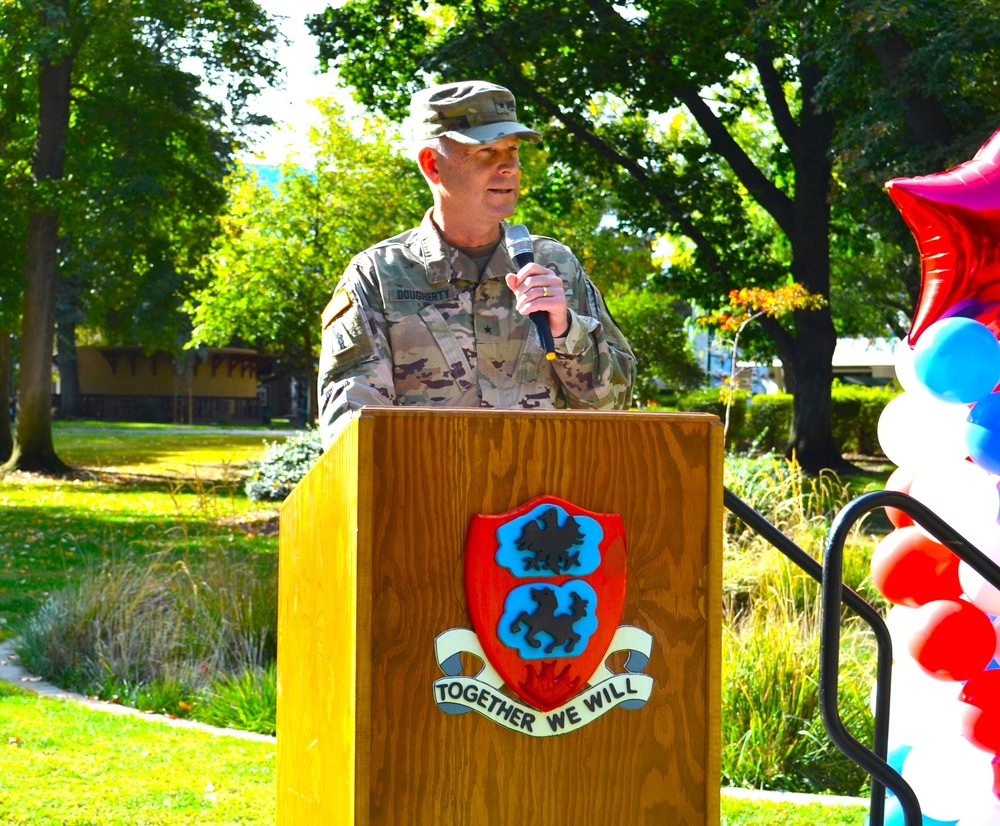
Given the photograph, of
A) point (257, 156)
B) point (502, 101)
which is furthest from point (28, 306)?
point (502, 101)

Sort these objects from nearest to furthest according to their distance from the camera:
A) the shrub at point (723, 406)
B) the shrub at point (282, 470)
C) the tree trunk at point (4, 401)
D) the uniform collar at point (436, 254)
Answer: the uniform collar at point (436, 254)
the shrub at point (282, 470)
the tree trunk at point (4, 401)
the shrub at point (723, 406)

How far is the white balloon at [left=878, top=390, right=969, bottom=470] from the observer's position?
3123 millimetres

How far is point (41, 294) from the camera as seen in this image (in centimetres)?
2186

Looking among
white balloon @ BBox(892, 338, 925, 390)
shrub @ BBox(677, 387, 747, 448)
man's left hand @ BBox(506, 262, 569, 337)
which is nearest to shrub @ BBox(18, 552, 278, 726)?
white balloon @ BBox(892, 338, 925, 390)

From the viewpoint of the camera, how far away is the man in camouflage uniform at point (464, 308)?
2.79 meters

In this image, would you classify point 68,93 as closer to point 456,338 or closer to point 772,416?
point 772,416

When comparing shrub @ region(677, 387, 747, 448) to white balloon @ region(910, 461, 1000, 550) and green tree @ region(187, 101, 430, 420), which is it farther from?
white balloon @ region(910, 461, 1000, 550)

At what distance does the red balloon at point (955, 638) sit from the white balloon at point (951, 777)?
23cm

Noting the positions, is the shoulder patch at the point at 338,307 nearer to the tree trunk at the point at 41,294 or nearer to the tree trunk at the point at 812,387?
the tree trunk at the point at 812,387

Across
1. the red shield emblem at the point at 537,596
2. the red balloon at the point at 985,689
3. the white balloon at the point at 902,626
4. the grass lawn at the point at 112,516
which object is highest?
the red shield emblem at the point at 537,596

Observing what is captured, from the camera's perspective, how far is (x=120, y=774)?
576cm

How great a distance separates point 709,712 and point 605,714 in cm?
18

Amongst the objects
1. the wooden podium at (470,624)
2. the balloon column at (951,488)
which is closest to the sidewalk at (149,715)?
the balloon column at (951,488)

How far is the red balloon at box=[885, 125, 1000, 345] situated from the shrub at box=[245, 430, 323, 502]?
48.2 ft
